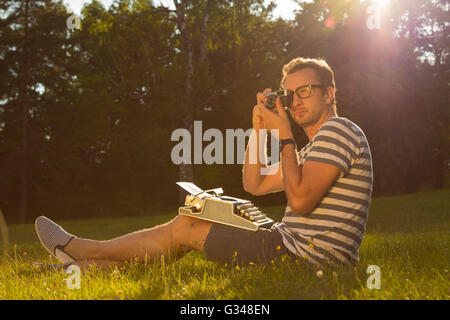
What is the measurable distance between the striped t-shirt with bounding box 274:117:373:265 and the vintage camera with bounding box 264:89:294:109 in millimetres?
360

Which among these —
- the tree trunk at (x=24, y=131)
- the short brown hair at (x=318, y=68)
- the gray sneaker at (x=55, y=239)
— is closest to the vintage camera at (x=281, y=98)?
the short brown hair at (x=318, y=68)

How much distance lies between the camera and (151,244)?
3615mm

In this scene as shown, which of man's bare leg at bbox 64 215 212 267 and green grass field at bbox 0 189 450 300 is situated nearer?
green grass field at bbox 0 189 450 300

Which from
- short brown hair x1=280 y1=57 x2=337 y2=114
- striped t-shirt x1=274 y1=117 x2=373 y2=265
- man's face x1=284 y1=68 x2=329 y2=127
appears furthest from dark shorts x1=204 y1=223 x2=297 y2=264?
short brown hair x1=280 y1=57 x2=337 y2=114

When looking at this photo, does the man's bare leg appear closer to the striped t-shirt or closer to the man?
the man

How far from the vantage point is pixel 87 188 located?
24.3 metres

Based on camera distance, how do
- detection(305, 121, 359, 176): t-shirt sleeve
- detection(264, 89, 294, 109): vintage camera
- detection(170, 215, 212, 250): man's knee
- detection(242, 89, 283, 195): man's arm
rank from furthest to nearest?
detection(242, 89, 283, 195): man's arm < detection(170, 215, 212, 250): man's knee < detection(264, 89, 294, 109): vintage camera < detection(305, 121, 359, 176): t-shirt sleeve

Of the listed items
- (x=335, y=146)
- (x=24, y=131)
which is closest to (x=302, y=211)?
(x=335, y=146)

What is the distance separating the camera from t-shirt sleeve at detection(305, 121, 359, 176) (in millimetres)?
3018

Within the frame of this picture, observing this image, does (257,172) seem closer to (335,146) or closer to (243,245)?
(243,245)

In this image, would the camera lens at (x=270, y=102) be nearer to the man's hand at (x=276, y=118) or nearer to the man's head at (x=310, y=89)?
the man's hand at (x=276, y=118)

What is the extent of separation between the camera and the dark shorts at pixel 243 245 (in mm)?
3389

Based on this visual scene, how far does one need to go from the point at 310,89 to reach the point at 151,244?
1.70 m
